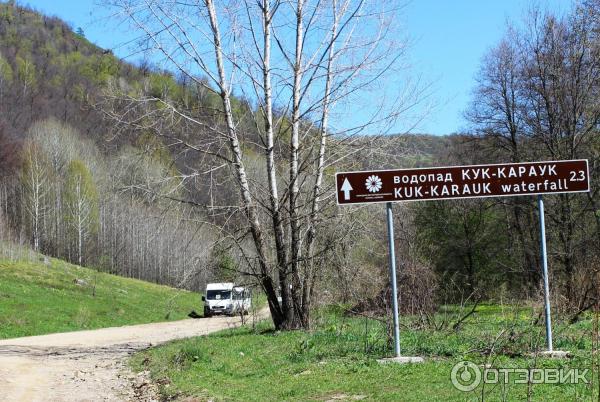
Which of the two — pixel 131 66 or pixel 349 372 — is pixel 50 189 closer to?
pixel 131 66

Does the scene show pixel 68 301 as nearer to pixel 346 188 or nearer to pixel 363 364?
pixel 346 188

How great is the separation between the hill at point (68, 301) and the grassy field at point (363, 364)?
10.8 metres

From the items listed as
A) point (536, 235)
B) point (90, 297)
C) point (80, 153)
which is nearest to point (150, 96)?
point (536, 235)

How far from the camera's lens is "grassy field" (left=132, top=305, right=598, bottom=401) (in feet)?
26.3

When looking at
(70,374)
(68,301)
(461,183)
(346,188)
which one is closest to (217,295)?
(68,301)

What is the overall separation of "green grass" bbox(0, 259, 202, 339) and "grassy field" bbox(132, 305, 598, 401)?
11.4m

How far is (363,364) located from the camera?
10.3 meters

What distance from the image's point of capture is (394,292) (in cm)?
1047

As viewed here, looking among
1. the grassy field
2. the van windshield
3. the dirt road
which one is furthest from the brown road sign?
the van windshield

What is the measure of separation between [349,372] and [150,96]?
9591 millimetres

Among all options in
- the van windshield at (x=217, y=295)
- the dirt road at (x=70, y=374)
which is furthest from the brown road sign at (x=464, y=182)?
the van windshield at (x=217, y=295)

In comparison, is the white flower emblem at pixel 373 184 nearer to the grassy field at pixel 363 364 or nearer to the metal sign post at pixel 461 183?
the metal sign post at pixel 461 183

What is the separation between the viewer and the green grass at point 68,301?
30733mm

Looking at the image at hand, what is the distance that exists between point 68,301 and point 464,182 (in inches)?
1219
